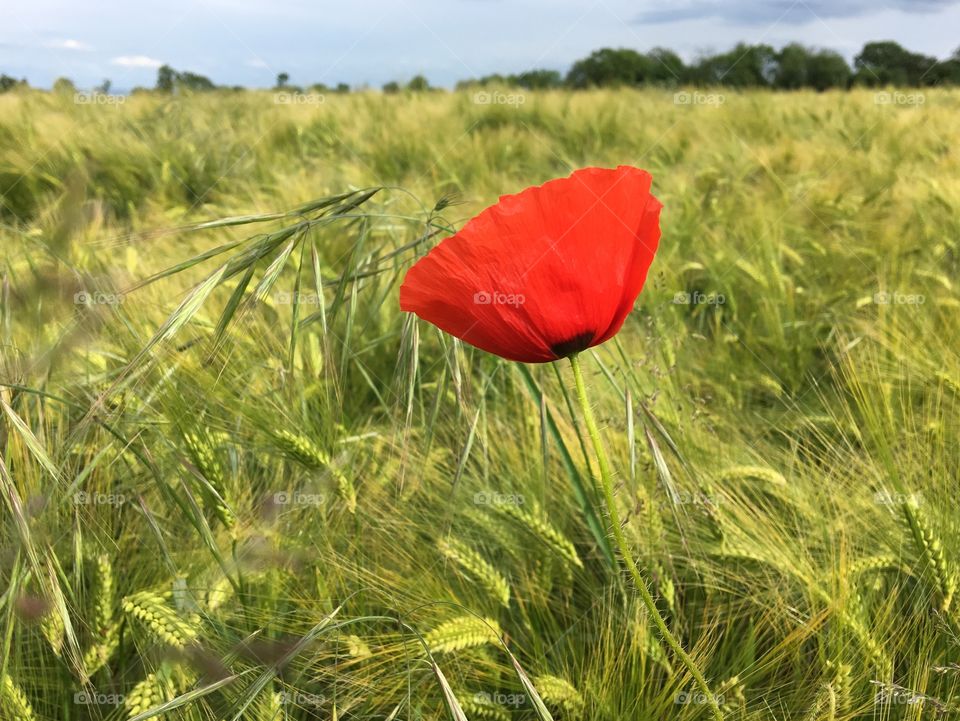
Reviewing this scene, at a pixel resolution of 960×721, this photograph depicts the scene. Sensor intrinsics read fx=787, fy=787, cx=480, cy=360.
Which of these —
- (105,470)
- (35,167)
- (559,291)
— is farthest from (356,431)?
(35,167)

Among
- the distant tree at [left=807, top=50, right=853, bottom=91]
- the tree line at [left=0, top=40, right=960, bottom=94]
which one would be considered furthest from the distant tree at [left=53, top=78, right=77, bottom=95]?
the distant tree at [left=807, top=50, right=853, bottom=91]

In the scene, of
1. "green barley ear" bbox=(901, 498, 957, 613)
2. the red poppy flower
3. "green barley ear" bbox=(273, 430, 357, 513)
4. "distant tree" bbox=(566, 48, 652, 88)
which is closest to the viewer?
the red poppy flower

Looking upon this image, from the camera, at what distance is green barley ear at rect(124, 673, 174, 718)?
0.89 metres

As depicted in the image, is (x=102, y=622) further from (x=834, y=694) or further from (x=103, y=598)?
(x=834, y=694)

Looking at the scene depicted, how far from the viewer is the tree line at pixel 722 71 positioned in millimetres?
8688

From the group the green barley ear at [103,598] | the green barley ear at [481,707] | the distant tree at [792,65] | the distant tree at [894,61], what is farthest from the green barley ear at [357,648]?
the distant tree at [792,65]

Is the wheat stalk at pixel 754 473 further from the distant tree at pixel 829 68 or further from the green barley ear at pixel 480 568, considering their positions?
the distant tree at pixel 829 68

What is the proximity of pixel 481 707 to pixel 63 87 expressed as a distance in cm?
884

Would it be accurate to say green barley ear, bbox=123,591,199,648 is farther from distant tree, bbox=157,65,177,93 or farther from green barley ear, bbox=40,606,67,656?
distant tree, bbox=157,65,177,93

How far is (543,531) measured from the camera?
1078mm

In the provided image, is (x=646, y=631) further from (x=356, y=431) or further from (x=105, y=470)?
(x=105, y=470)

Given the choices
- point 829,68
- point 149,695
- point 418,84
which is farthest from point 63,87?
point 829,68

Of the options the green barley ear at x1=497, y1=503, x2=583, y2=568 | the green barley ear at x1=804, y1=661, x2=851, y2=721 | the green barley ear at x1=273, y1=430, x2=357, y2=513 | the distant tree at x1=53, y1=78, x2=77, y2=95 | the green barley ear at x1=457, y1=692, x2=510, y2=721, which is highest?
the distant tree at x1=53, y1=78, x2=77, y2=95

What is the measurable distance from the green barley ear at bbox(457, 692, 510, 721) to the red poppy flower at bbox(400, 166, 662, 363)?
503 mm
